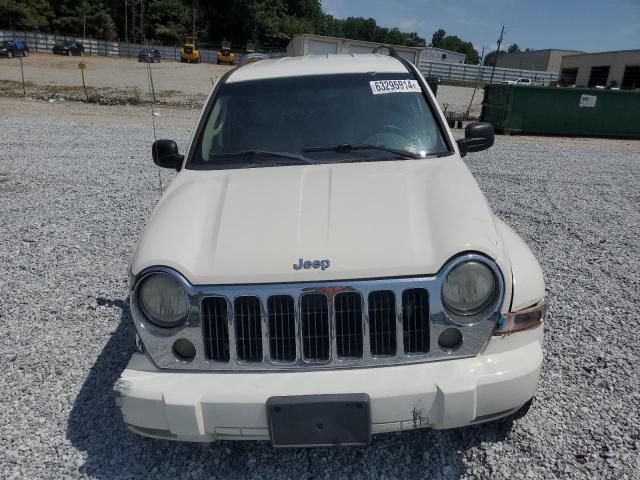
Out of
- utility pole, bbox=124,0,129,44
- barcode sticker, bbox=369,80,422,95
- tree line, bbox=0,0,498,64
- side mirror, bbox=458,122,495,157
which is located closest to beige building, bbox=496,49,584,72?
tree line, bbox=0,0,498,64

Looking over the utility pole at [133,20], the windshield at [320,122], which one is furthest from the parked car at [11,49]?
the windshield at [320,122]

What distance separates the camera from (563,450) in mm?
2811

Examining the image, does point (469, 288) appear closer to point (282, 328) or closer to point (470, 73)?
point (282, 328)

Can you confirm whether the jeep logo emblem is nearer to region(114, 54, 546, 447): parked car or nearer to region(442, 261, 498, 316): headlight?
region(114, 54, 546, 447): parked car

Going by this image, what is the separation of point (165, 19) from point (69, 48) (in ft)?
70.6

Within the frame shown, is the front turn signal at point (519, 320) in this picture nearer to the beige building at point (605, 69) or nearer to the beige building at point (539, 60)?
the beige building at point (605, 69)

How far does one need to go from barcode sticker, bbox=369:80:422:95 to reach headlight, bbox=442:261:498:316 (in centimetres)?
180

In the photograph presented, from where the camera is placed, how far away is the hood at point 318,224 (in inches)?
93.5

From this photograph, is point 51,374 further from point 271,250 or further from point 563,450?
point 563,450

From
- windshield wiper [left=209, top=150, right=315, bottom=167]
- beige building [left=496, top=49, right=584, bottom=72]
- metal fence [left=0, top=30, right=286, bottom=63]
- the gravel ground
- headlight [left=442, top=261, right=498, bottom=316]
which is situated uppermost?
beige building [left=496, top=49, right=584, bottom=72]

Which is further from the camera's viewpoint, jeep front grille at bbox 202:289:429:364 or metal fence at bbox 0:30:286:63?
metal fence at bbox 0:30:286:63

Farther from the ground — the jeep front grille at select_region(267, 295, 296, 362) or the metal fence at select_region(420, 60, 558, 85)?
the metal fence at select_region(420, 60, 558, 85)

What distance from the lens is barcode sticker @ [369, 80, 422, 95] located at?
3736mm

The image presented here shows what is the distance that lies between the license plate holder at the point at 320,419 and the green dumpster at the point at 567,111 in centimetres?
1686
